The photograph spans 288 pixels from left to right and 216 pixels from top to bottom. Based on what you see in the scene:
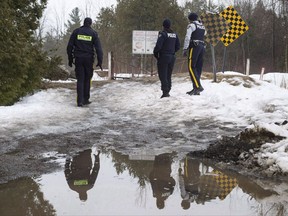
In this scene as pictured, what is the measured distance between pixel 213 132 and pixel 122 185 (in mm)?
2830

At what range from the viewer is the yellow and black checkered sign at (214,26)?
35.0 ft

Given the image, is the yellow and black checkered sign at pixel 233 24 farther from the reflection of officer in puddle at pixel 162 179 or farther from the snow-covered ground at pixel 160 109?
the reflection of officer in puddle at pixel 162 179

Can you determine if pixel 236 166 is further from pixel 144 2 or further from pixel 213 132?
pixel 144 2

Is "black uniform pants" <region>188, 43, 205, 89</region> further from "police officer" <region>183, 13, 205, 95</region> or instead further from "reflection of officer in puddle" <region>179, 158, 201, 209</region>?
"reflection of officer in puddle" <region>179, 158, 201, 209</region>

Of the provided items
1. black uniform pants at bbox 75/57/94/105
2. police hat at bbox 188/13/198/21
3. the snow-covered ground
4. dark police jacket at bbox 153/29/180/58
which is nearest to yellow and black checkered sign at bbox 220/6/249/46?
the snow-covered ground

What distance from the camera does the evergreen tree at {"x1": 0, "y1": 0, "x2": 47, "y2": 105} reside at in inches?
273

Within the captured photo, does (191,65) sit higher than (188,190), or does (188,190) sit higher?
(191,65)

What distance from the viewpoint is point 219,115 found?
23.4 feet

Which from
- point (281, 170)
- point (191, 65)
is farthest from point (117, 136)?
point (191, 65)

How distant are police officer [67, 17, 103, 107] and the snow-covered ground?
2.08 feet

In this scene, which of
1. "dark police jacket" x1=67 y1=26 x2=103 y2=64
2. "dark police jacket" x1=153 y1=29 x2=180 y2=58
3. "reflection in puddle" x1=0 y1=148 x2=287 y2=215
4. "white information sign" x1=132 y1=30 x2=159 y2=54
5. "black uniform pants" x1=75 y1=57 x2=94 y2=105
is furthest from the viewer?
"white information sign" x1=132 y1=30 x2=159 y2=54

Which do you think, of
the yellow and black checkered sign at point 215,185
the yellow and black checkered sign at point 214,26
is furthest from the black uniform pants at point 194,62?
the yellow and black checkered sign at point 215,185

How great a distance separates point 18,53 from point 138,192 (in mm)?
4857

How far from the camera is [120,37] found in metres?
32.6
